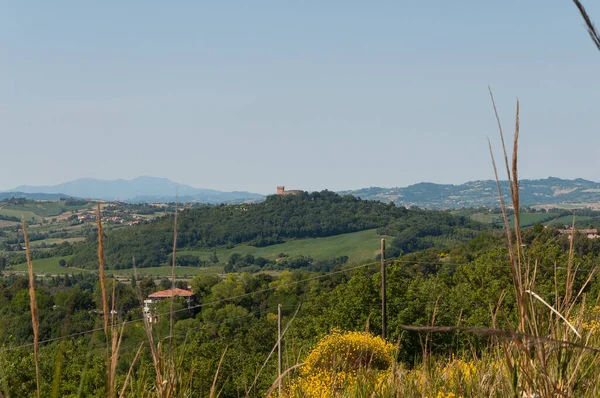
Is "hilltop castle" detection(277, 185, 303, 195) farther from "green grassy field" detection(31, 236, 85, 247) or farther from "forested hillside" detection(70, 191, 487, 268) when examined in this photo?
"green grassy field" detection(31, 236, 85, 247)

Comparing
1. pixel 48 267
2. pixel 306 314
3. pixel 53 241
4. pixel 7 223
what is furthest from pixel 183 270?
pixel 306 314

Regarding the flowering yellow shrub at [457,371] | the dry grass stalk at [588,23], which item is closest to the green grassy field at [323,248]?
the flowering yellow shrub at [457,371]

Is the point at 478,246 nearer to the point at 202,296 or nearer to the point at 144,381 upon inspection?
the point at 202,296

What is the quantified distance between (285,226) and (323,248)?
64.7ft

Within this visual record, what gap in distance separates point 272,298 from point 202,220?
3195 inches

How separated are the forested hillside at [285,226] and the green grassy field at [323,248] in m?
3.07

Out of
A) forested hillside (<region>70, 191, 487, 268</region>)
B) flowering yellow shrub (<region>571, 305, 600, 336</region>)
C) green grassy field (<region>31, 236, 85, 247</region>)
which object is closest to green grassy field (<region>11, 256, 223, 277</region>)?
forested hillside (<region>70, 191, 487, 268</region>)

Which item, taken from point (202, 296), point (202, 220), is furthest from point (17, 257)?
point (202, 296)

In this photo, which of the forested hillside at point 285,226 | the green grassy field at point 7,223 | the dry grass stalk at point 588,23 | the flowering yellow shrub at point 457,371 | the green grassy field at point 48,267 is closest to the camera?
the dry grass stalk at point 588,23

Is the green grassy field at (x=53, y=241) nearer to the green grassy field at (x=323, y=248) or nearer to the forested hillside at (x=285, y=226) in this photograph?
the forested hillside at (x=285, y=226)

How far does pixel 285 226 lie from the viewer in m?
130

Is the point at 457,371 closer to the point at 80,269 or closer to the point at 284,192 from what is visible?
the point at 80,269

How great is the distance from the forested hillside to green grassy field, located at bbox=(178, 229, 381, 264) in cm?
307

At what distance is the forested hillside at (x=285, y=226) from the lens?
345 ft
